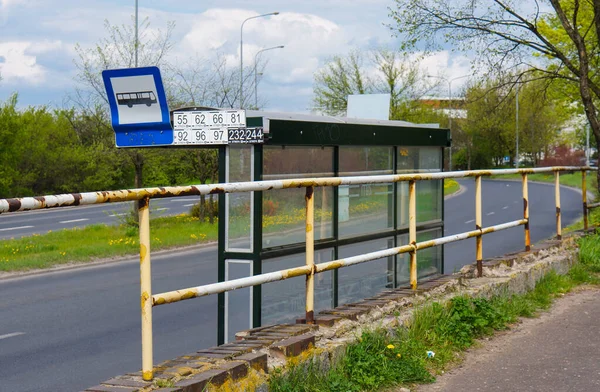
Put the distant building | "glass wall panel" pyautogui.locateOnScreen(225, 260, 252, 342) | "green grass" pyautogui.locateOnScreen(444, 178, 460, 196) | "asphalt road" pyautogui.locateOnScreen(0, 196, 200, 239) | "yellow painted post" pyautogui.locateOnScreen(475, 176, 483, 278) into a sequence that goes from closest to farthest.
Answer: "glass wall panel" pyautogui.locateOnScreen(225, 260, 252, 342), "yellow painted post" pyautogui.locateOnScreen(475, 176, 483, 278), "asphalt road" pyautogui.locateOnScreen(0, 196, 200, 239), "green grass" pyautogui.locateOnScreen(444, 178, 460, 196), the distant building

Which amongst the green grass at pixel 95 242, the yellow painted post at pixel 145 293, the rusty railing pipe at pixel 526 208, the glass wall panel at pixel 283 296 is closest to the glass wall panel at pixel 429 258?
the rusty railing pipe at pixel 526 208

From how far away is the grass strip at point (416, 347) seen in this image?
5297 mm

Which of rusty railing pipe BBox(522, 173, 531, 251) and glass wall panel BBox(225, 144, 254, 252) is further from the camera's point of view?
rusty railing pipe BBox(522, 173, 531, 251)

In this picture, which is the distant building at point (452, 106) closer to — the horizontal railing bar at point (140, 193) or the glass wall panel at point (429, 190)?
the glass wall panel at point (429, 190)

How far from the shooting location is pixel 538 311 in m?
8.59

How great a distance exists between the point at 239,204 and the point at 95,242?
15016 mm

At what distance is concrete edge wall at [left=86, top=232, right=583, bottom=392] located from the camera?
4422 mm

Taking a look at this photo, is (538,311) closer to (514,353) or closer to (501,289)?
(501,289)

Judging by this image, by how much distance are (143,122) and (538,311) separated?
195 inches

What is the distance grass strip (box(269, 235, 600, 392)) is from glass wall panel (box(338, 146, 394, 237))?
165 cm

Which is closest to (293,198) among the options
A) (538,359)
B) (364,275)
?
(364,275)

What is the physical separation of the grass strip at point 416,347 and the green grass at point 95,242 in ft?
31.2

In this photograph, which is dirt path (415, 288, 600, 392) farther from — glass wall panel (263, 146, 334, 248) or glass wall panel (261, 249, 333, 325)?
glass wall panel (263, 146, 334, 248)

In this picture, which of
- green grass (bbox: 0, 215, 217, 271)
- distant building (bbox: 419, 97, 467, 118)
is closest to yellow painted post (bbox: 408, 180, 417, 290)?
green grass (bbox: 0, 215, 217, 271)
